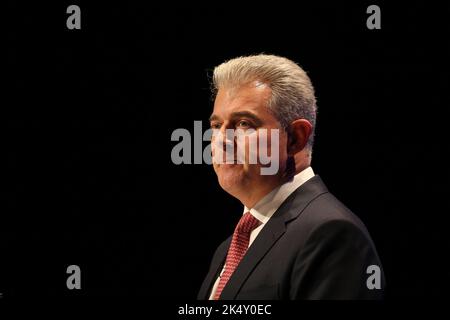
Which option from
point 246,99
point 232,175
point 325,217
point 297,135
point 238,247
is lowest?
point 238,247

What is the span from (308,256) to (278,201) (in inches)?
13.9

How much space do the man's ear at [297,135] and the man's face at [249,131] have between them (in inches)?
1.3

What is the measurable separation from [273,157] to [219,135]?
21cm

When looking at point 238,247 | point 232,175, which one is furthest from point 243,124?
point 238,247

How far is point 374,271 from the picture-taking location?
1781 mm

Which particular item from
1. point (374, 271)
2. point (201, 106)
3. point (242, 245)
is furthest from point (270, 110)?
point (201, 106)

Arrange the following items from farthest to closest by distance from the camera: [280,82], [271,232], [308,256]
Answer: [280,82] → [271,232] → [308,256]

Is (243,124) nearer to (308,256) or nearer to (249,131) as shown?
(249,131)

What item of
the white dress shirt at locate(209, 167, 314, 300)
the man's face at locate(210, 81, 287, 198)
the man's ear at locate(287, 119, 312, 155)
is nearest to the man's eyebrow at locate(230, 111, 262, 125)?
the man's face at locate(210, 81, 287, 198)

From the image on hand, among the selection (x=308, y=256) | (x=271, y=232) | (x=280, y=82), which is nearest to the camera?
(x=308, y=256)

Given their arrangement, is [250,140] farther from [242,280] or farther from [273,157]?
[242,280]

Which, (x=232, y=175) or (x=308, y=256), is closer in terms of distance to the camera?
(x=308, y=256)

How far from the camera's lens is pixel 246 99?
2.07 metres
